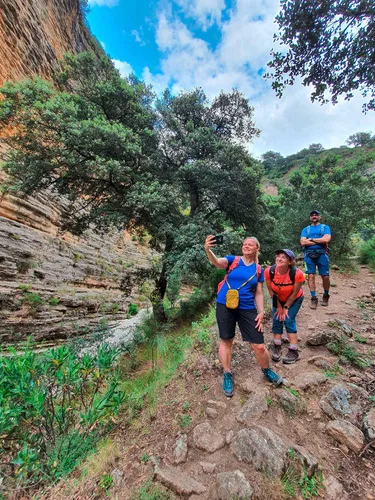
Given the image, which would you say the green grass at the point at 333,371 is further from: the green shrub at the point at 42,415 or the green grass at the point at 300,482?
the green shrub at the point at 42,415

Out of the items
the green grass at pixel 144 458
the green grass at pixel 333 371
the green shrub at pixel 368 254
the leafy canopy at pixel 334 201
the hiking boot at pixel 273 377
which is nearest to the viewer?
the green grass at pixel 144 458

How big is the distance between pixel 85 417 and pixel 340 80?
8.33m

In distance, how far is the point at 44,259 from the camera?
7.93 meters

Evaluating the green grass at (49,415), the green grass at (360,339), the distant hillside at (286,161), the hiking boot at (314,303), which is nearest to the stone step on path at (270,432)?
the green grass at (49,415)

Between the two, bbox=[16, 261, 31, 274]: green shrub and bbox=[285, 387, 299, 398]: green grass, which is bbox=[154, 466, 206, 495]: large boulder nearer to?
bbox=[285, 387, 299, 398]: green grass

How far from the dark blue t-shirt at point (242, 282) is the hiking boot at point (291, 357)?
116 cm

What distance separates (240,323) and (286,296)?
0.91 m

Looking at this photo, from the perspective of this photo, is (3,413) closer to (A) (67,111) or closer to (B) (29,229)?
(A) (67,111)

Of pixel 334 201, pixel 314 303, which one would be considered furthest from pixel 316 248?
pixel 334 201

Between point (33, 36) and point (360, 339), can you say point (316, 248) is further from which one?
point (33, 36)

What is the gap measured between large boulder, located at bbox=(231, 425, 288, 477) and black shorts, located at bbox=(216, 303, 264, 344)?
0.82 meters

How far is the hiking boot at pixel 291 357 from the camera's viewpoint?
2.94 metres

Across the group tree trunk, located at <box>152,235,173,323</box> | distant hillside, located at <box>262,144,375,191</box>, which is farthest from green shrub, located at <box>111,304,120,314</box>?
distant hillside, located at <box>262,144,375,191</box>

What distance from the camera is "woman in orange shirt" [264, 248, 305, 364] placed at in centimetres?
288
